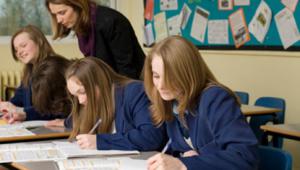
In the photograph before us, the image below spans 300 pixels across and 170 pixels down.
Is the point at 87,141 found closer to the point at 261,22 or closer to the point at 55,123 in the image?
the point at 55,123

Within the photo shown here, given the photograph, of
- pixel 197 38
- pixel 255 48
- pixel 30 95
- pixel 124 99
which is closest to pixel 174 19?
pixel 197 38

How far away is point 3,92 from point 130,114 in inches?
149

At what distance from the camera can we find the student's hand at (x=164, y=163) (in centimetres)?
158

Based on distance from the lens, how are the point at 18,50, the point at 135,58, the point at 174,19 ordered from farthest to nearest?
the point at 174,19, the point at 18,50, the point at 135,58

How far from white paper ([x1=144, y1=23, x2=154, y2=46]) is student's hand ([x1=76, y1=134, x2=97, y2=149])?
11.7ft

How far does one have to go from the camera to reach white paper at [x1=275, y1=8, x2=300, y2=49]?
4078mm

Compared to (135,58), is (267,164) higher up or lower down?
lower down

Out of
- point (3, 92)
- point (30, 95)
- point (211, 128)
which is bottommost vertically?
point (3, 92)

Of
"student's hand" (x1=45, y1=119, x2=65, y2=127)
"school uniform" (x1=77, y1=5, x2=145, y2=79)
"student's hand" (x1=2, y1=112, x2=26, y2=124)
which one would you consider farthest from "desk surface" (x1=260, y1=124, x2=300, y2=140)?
"student's hand" (x1=2, y1=112, x2=26, y2=124)

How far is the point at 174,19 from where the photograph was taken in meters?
5.38

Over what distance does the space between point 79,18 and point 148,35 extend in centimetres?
307

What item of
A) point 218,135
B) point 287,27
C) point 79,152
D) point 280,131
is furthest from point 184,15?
point 218,135

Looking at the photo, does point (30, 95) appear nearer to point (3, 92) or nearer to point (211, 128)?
point (211, 128)

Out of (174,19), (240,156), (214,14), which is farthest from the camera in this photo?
(174,19)
